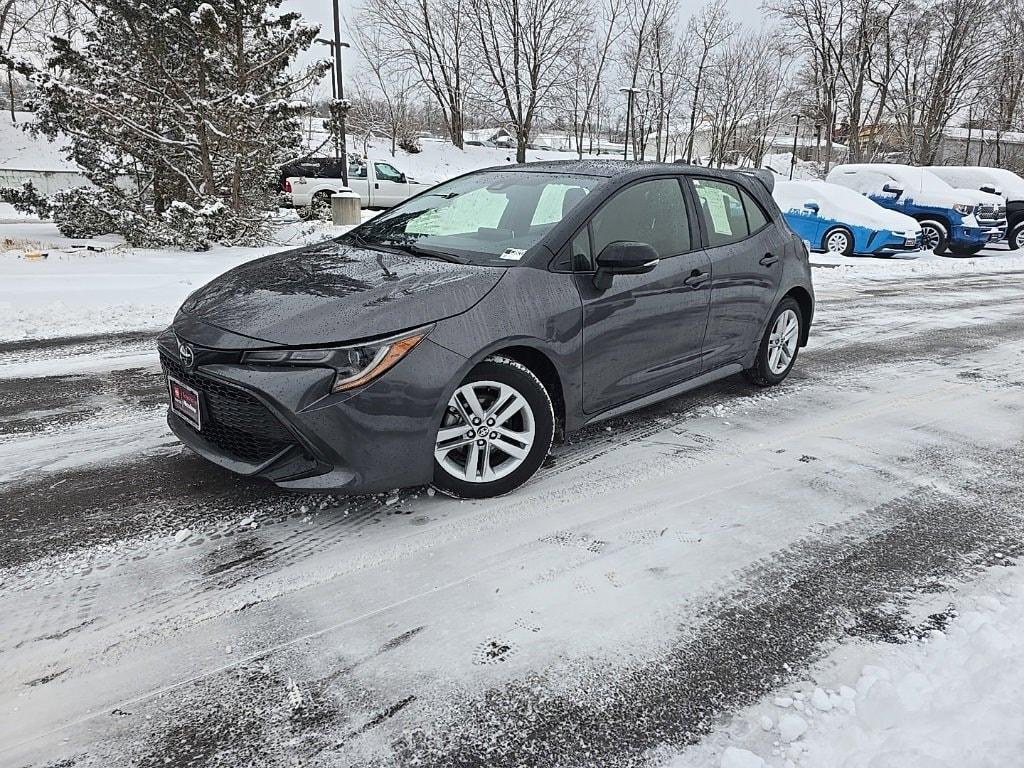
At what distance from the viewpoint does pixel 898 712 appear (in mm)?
2051

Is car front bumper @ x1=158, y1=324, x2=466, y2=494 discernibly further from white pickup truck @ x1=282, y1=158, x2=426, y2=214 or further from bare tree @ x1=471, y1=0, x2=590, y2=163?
bare tree @ x1=471, y1=0, x2=590, y2=163

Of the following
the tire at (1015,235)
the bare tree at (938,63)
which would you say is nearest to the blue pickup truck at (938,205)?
the tire at (1015,235)

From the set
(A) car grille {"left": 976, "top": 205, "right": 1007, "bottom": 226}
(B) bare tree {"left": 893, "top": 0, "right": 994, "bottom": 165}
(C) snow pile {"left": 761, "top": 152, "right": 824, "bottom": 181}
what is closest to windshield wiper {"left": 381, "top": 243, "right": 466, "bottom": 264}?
(A) car grille {"left": 976, "top": 205, "right": 1007, "bottom": 226}

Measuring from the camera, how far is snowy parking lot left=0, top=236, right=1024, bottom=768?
6.49 ft

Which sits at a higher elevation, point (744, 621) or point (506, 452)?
point (506, 452)

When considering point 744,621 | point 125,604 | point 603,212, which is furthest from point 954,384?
point 125,604

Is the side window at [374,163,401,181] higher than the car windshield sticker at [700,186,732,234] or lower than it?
higher

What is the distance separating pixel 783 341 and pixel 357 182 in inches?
783

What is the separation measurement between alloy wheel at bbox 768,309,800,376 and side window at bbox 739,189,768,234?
68cm

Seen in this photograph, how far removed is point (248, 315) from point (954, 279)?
42.1 ft

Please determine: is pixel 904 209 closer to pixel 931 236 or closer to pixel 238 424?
pixel 931 236

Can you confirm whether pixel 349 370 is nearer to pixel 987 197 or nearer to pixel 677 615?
pixel 677 615

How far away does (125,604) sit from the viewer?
252 cm

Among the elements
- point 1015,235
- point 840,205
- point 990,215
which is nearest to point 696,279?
point 840,205
